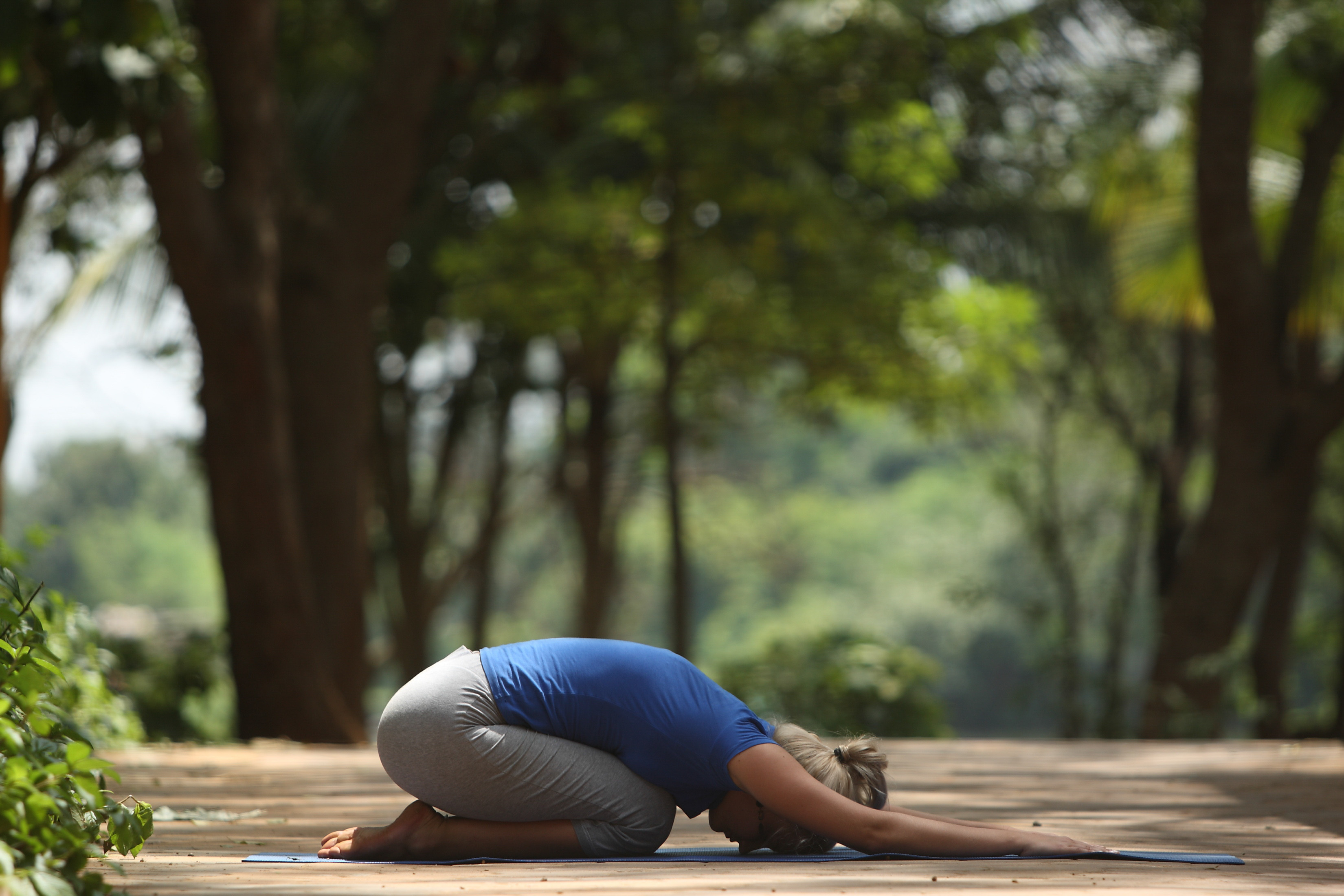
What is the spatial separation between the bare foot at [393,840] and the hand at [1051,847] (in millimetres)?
1499

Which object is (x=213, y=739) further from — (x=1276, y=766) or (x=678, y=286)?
(x=1276, y=766)

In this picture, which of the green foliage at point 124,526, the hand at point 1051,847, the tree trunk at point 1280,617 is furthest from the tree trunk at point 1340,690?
the green foliage at point 124,526

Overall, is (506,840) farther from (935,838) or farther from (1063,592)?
(1063,592)

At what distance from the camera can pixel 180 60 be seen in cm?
856

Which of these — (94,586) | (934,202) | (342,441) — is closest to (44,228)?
(342,441)

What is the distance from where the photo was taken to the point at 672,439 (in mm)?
11547

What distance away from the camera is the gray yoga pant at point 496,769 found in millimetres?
3426

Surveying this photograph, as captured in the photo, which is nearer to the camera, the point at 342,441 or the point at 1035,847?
the point at 1035,847

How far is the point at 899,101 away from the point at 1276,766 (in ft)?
20.1

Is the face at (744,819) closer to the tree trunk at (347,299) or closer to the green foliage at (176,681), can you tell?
the tree trunk at (347,299)

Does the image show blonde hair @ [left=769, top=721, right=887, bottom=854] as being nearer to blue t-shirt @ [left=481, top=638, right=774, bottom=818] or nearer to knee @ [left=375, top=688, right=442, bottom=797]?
blue t-shirt @ [left=481, top=638, right=774, bottom=818]

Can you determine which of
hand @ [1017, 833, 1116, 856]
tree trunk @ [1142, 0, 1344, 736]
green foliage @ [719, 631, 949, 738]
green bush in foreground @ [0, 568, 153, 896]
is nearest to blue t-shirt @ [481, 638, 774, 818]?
hand @ [1017, 833, 1116, 856]

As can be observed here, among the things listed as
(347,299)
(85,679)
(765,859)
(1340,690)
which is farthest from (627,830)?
(1340,690)

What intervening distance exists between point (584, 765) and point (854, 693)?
7.46 metres
